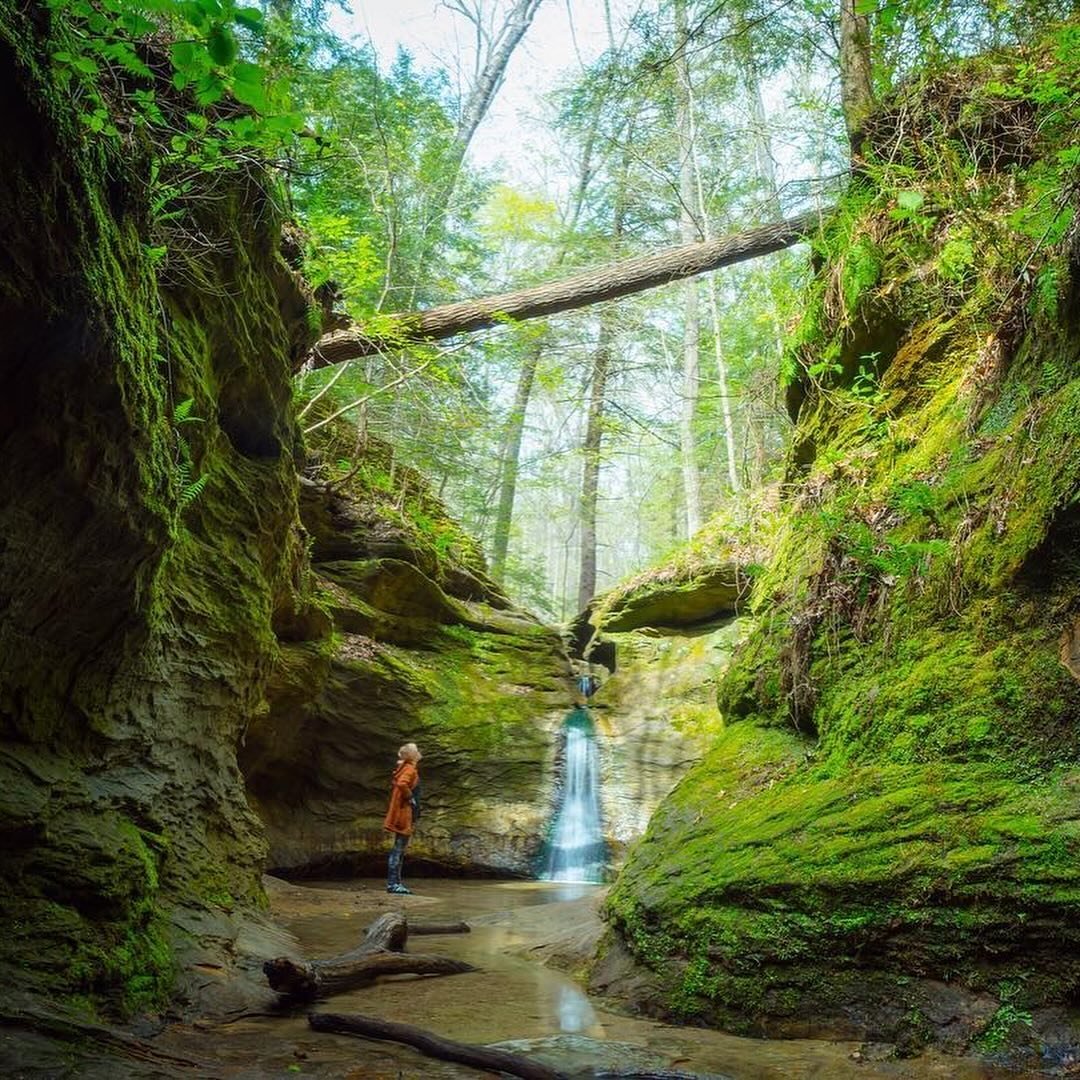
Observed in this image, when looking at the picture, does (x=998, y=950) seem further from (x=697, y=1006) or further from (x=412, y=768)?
(x=412, y=768)

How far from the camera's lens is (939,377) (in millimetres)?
7020

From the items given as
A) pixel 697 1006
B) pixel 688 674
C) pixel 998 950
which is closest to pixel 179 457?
pixel 697 1006

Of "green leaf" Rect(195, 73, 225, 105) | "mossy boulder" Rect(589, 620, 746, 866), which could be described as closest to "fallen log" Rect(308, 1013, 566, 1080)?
"green leaf" Rect(195, 73, 225, 105)

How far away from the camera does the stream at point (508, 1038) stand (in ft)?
11.0

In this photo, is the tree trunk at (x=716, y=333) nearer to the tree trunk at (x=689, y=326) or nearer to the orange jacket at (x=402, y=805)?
the tree trunk at (x=689, y=326)

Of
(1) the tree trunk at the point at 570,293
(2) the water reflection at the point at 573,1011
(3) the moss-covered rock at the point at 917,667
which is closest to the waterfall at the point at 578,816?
(3) the moss-covered rock at the point at 917,667

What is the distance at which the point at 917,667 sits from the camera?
5.02 meters

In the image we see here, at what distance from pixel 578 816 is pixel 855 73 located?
11748 mm

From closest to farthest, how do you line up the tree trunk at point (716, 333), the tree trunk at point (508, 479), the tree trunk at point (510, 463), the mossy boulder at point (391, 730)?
1. the mossy boulder at point (391, 730)
2. the tree trunk at point (716, 333)
3. the tree trunk at point (510, 463)
4. the tree trunk at point (508, 479)

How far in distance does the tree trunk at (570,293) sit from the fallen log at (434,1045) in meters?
7.87

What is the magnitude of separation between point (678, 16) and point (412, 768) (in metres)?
11.7

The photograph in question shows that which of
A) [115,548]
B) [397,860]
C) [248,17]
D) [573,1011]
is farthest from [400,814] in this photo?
[248,17]

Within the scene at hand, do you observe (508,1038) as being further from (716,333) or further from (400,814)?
(716,333)

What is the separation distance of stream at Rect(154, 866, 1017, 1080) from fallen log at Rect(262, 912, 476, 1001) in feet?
0.29
